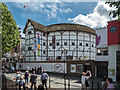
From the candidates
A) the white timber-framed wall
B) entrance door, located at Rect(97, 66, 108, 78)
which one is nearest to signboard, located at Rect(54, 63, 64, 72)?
entrance door, located at Rect(97, 66, 108, 78)

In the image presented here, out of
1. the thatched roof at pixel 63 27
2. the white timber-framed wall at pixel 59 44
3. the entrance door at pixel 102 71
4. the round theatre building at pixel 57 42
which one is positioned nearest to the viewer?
the entrance door at pixel 102 71

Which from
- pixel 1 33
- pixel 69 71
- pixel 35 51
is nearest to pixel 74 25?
pixel 35 51

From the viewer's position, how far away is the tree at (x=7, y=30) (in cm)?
1482

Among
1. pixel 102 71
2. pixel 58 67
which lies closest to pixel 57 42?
pixel 58 67

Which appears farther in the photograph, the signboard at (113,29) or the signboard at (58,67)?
the signboard at (58,67)

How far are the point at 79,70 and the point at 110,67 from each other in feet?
18.0

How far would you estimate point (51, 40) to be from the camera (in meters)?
30.8

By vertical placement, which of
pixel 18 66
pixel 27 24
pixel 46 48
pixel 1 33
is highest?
pixel 27 24

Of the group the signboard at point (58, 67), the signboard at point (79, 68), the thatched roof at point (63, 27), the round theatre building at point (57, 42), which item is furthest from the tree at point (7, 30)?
the thatched roof at point (63, 27)

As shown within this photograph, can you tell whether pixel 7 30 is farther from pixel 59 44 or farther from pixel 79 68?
pixel 59 44

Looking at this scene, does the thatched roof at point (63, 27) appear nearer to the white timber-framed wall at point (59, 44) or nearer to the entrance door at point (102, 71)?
the white timber-framed wall at point (59, 44)

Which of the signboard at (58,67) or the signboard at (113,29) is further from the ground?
the signboard at (113,29)

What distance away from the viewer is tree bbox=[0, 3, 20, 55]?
14.8 metres

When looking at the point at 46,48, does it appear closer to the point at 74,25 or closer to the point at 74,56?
the point at 74,56
